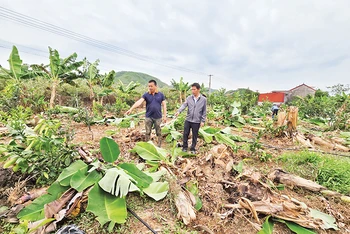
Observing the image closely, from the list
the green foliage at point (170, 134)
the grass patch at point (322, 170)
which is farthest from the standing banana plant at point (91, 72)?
the grass patch at point (322, 170)

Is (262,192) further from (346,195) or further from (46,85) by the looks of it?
(46,85)

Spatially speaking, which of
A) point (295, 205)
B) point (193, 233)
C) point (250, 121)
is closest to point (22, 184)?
point (193, 233)

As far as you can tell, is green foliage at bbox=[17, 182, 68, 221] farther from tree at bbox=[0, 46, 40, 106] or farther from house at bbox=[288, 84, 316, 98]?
house at bbox=[288, 84, 316, 98]

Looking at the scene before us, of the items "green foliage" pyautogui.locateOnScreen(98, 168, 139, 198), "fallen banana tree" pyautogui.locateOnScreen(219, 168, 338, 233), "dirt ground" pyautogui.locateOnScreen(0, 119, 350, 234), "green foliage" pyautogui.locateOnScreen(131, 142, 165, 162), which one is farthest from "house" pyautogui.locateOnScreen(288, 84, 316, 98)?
"green foliage" pyautogui.locateOnScreen(98, 168, 139, 198)

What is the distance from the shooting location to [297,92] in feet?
131

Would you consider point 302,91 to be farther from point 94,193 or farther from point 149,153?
point 94,193

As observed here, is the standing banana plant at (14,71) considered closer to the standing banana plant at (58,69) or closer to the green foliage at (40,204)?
the standing banana plant at (58,69)

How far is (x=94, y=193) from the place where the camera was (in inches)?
86.0

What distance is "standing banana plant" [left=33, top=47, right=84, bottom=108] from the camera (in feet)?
28.5

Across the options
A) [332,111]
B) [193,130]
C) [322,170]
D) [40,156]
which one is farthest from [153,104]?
[332,111]

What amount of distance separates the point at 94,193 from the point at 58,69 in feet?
28.6

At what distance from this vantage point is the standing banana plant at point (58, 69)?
28.5ft

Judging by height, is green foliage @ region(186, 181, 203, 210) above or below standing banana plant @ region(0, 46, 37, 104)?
below

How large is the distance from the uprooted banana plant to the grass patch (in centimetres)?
270
